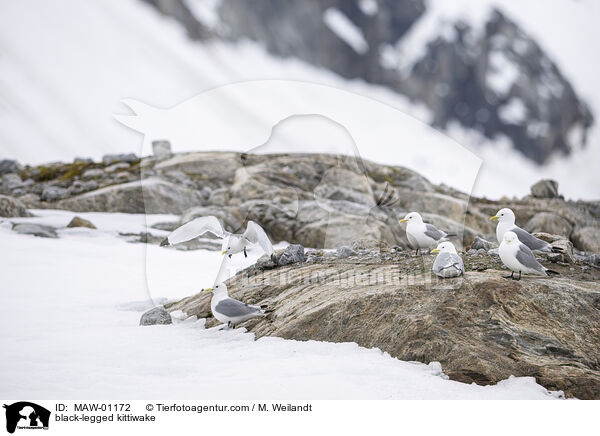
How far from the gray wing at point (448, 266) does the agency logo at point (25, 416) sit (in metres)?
3.76

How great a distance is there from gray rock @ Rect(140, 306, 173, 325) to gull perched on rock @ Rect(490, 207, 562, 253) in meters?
4.13

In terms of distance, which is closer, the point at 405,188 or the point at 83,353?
the point at 83,353

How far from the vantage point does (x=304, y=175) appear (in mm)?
8273

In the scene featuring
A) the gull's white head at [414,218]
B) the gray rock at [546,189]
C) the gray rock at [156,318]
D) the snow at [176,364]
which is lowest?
the snow at [176,364]

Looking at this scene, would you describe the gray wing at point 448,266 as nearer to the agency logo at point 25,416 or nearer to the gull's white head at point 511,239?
the gull's white head at point 511,239

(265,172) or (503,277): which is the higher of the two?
(265,172)

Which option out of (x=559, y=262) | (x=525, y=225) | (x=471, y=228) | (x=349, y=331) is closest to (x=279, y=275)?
(x=349, y=331)

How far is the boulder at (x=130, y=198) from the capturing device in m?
12.4

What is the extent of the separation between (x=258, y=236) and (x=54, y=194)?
47.5ft

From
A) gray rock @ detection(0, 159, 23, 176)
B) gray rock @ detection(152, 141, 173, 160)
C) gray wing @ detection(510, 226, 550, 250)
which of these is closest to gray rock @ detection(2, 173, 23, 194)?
gray rock @ detection(0, 159, 23, 176)

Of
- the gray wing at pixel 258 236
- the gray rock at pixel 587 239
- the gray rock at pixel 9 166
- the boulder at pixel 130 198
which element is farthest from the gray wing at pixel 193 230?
the gray rock at pixel 9 166

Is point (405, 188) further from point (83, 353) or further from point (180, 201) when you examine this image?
point (83, 353)

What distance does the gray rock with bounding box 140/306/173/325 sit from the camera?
18.0 feet

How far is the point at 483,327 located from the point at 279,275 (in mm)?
2696
